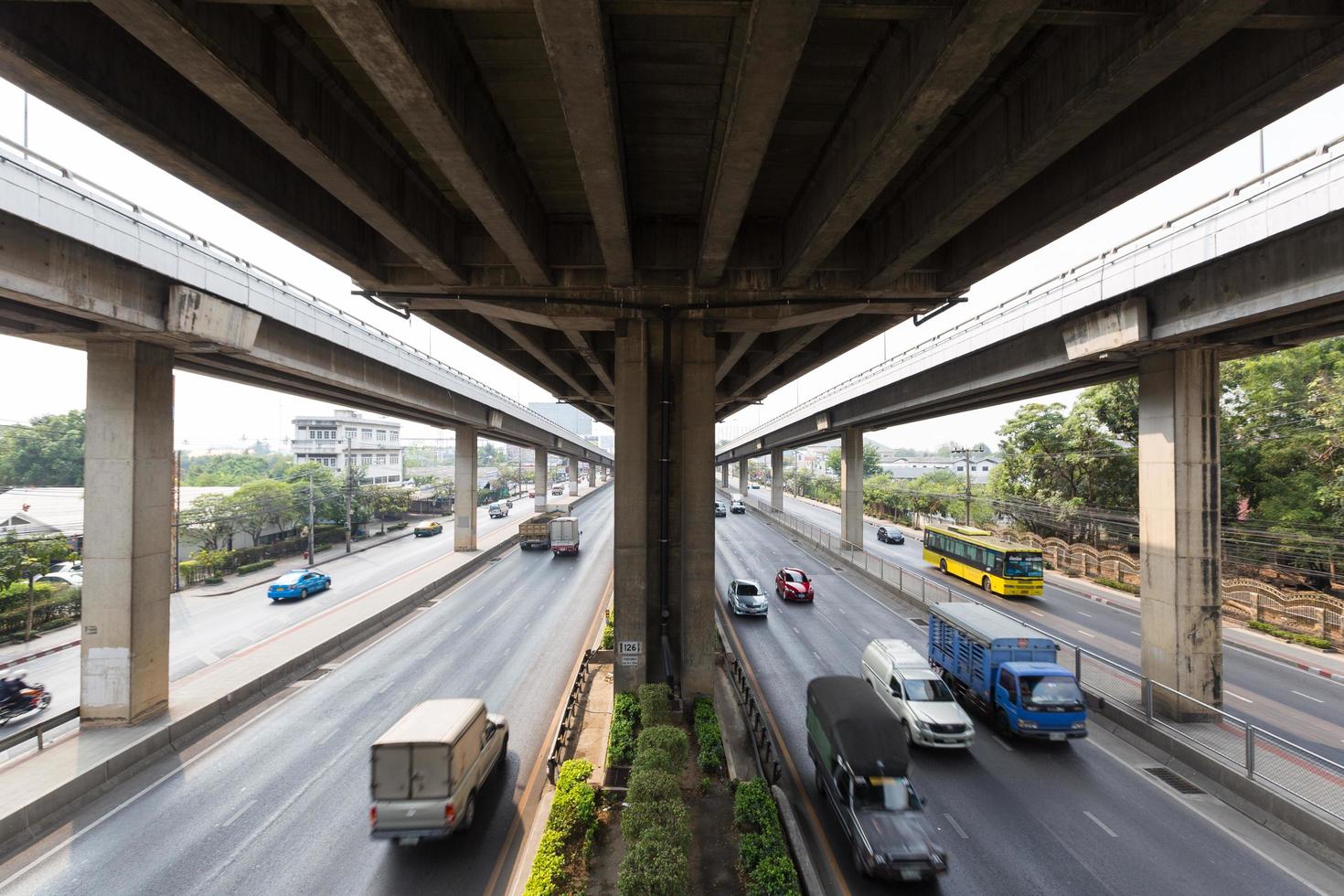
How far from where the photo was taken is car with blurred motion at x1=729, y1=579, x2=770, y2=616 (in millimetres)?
21984

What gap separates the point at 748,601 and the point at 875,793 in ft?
45.6

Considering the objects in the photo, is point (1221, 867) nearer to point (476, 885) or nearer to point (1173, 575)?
point (1173, 575)

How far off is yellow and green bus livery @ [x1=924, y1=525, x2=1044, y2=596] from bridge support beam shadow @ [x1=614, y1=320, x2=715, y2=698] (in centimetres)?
2155

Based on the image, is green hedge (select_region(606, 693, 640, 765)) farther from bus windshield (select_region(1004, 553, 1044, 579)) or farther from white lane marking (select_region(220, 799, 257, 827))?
bus windshield (select_region(1004, 553, 1044, 579))

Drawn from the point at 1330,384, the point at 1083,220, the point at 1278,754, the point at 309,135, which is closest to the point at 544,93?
the point at 309,135

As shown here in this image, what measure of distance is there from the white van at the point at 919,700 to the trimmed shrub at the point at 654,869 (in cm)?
698

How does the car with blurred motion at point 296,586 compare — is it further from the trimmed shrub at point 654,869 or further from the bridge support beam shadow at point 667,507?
the trimmed shrub at point 654,869

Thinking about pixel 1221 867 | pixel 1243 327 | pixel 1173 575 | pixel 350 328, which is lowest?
pixel 1221 867

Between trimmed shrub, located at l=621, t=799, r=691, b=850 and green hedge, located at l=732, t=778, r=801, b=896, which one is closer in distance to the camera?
green hedge, located at l=732, t=778, r=801, b=896

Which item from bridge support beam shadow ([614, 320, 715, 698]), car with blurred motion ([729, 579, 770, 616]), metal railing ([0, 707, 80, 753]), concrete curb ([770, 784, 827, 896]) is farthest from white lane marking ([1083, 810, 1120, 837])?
metal railing ([0, 707, 80, 753])

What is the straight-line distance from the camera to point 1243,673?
17406 millimetres

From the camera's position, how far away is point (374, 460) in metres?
78.6

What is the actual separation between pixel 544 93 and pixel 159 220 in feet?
34.4

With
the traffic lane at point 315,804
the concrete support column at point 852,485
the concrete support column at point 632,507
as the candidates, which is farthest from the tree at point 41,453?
the concrete support column at point 852,485
